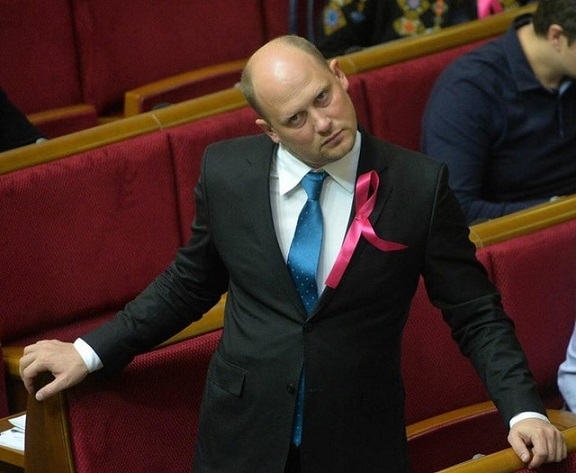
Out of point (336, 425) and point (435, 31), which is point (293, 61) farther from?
point (435, 31)

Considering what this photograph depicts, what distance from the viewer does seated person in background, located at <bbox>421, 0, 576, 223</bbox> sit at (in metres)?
1.52

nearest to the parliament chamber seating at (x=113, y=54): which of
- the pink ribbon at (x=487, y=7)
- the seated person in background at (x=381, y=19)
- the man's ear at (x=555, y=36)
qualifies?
the seated person in background at (x=381, y=19)

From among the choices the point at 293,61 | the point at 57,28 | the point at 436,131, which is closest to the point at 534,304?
the point at 436,131

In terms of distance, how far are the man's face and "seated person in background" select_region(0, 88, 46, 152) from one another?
2.40 ft

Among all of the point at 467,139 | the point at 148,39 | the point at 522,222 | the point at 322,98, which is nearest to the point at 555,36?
the point at 467,139

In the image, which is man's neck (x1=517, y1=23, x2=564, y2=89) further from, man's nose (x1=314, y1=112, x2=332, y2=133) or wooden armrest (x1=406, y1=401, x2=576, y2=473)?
man's nose (x1=314, y1=112, x2=332, y2=133)

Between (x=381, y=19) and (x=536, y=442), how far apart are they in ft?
3.64

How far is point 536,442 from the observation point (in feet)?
2.74

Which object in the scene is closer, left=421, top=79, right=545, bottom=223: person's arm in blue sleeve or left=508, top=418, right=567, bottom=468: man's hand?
left=508, top=418, right=567, bottom=468: man's hand

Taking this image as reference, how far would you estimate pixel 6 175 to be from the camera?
4.40ft

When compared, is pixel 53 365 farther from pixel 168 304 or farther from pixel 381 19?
pixel 381 19

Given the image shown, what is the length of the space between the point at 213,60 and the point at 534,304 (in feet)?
2.83

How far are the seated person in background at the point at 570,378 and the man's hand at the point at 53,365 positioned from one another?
44 centimetres

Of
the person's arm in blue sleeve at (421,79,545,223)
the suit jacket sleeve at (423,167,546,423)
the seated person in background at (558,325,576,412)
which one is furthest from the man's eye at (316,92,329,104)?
the person's arm in blue sleeve at (421,79,545,223)
